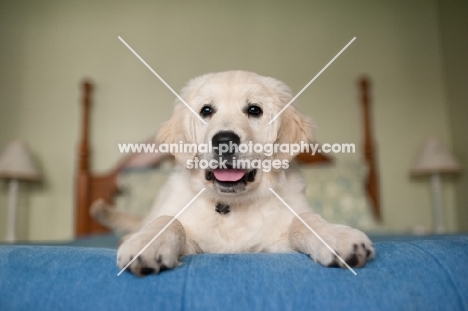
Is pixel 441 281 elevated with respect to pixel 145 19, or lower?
lower

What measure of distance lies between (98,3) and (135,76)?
33.7 inches

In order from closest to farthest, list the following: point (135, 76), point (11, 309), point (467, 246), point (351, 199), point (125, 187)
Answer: point (11, 309)
point (467, 246)
point (351, 199)
point (125, 187)
point (135, 76)

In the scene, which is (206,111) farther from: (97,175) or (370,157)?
(370,157)

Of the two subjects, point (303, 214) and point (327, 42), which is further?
point (327, 42)

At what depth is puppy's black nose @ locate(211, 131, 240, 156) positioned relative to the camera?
1.27 m

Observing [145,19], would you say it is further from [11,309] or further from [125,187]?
[11,309]

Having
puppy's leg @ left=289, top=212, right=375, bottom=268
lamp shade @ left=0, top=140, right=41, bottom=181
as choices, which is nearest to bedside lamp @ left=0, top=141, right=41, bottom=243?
lamp shade @ left=0, top=140, right=41, bottom=181

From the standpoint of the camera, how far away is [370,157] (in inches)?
141

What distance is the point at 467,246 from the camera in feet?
3.37

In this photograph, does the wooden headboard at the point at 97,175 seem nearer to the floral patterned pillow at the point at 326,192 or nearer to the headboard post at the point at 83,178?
the headboard post at the point at 83,178

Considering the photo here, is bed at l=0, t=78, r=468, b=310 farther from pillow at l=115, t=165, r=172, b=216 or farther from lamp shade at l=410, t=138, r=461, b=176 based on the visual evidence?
lamp shade at l=410, t=138, r=461, b=176

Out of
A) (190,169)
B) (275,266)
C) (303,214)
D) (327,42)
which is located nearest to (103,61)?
(327,42)

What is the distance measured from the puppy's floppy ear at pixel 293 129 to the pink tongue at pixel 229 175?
226 mm

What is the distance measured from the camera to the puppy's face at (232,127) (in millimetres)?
1305
